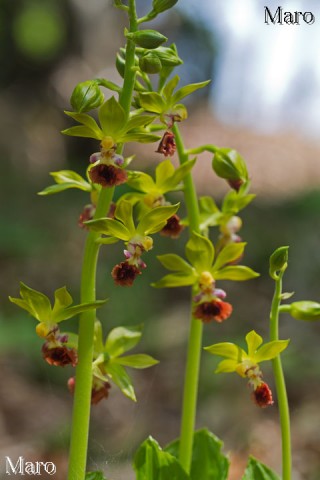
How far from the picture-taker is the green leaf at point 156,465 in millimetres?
1508

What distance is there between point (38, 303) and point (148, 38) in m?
0.53

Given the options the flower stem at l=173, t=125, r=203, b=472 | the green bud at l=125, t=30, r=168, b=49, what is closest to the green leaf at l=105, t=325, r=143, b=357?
the flower stem at l=173, t=125, r=203, b=472

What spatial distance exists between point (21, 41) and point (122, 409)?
4.15 meters

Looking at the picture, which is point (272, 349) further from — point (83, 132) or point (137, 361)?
point (83, 132)

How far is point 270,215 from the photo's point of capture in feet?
18.2

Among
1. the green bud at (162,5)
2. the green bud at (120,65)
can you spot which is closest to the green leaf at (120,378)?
the green bud at (120,65)

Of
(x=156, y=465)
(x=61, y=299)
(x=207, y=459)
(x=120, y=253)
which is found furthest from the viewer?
(x=120, y=253)

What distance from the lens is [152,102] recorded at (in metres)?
1.47

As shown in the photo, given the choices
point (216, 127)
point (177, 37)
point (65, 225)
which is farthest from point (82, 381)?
point (216, 127)

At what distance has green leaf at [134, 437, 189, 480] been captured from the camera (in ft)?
4.95

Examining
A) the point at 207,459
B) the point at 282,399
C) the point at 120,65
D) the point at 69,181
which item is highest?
the point at 120,65

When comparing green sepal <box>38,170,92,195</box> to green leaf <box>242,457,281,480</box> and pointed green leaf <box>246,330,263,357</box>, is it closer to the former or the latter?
pointed green leaf <box>246,330,263,357</box>

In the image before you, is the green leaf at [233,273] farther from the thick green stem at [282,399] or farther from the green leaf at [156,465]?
the green leaf at [156,465]

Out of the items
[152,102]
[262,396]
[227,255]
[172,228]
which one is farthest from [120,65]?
[262,396]
